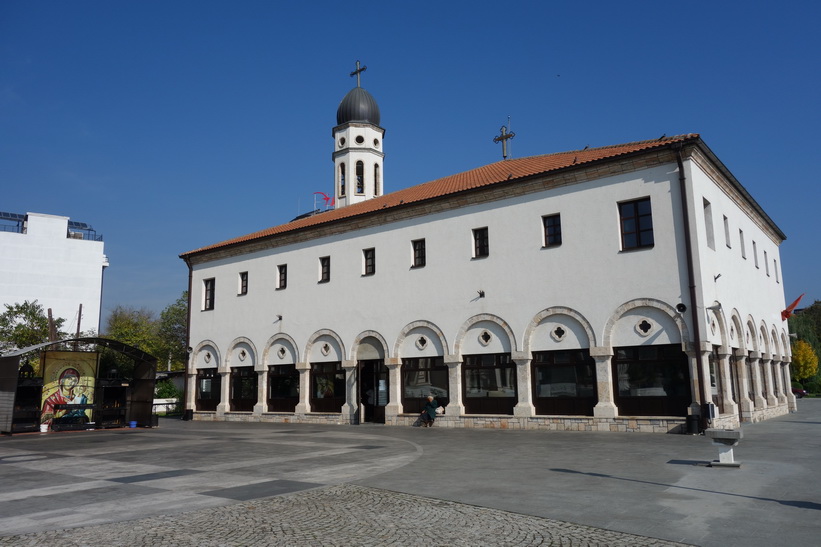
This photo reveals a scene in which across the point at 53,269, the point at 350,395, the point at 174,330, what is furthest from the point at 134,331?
the point at 350,395

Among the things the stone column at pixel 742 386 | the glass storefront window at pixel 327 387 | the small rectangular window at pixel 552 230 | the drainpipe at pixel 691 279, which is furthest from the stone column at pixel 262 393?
the stone column at pixel 742 386

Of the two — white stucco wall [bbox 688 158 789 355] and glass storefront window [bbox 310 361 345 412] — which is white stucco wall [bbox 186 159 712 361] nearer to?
white stucco wall [bbox 688 158 789 355]

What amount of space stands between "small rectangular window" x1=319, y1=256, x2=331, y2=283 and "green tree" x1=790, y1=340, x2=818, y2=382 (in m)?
42.1

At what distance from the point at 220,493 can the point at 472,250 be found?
1496 cm

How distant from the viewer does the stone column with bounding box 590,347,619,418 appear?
18.6 m

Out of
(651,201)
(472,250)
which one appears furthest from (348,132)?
(651,201)

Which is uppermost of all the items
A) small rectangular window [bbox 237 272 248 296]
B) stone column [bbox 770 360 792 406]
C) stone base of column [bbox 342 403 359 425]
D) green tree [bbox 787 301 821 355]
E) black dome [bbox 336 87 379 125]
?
black dome [bbox 336 87 379 125]

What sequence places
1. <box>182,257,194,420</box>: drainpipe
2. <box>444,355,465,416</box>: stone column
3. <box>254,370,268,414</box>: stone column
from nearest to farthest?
<box>444,355,465,416</box>: stone column < <box>254,370,268,414</box>: stone column < <box>182,257,194,420</box>: drainpipe

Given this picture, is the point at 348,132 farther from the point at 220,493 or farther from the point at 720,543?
the point at 720,543

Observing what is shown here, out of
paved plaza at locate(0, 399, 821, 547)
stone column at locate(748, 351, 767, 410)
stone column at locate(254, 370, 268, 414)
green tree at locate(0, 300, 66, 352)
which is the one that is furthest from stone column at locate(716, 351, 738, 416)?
green tree at locate(0, 300, 66, 352)

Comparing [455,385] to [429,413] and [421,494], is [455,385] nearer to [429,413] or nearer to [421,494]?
[429,413]

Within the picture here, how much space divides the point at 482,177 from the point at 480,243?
362 cm

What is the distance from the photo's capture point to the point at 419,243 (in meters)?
24.4

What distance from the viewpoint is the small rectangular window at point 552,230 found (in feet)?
68.0
